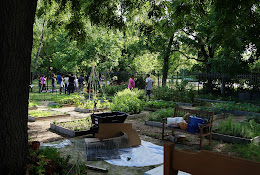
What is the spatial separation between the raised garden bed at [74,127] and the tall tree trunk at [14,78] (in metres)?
4.52

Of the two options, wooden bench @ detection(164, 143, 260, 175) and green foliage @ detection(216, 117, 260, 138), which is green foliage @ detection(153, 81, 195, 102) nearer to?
green foliage @ detection(216, 117, 260, 138)

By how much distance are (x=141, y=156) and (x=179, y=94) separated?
1123cm

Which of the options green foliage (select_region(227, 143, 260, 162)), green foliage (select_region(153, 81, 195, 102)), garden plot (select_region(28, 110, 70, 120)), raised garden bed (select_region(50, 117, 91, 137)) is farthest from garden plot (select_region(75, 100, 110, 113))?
green foliage (select_region(227, 143, 260, 162))

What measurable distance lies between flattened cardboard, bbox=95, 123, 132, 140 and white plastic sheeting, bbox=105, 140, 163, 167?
1.80 ft

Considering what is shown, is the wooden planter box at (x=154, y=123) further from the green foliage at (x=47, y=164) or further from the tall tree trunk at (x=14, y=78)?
the tall tree trunk at (x=14, y=78)

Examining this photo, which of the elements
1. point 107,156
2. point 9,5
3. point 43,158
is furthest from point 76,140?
point 9,5

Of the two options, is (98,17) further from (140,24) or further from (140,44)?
(140,44)

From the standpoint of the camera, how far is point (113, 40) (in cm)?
2516

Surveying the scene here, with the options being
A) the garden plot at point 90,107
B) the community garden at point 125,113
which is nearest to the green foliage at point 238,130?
the community garden at point 125,113

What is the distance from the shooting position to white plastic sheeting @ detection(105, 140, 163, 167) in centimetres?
604

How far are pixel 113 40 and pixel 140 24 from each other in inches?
630

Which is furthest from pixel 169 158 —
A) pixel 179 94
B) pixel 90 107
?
pixel 179 94

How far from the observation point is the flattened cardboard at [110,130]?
6.89 m

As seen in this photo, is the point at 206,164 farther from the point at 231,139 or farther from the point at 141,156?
the point at 231,139
